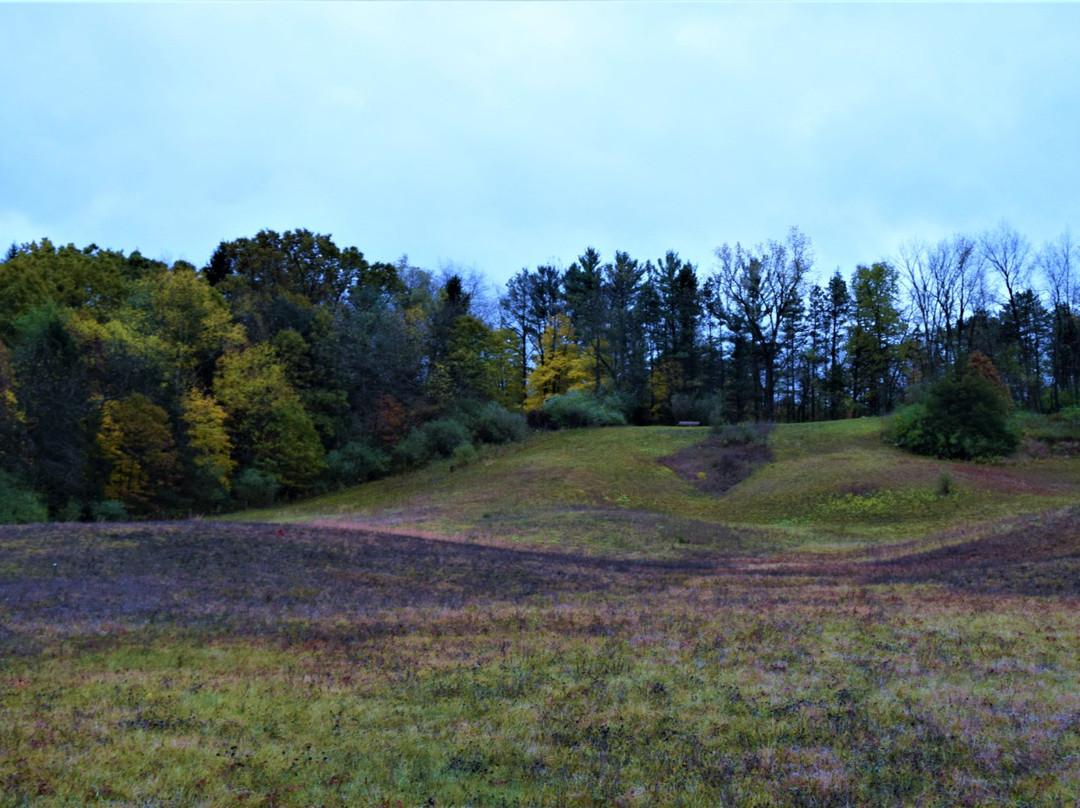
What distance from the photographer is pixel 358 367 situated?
62062 millimetres

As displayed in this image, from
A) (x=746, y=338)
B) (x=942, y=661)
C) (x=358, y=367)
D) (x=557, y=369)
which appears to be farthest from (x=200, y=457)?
(x=746, y=338)

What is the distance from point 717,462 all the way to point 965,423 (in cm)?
1497

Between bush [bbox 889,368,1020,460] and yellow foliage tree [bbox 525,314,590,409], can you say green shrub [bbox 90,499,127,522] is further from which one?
bush [bbox 889,368,1020,460]

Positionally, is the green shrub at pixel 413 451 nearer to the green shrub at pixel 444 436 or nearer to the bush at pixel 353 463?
the green shrub at pixel 444 436

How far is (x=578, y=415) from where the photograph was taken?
215 feet

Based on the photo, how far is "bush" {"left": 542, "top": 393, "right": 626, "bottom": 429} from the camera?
65500mm

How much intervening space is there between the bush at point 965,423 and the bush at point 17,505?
48.3 meters

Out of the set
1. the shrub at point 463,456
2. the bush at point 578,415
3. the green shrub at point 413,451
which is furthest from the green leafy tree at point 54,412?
the bush at point 578,415

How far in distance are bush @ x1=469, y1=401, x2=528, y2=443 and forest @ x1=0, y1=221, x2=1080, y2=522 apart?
0.52 feet

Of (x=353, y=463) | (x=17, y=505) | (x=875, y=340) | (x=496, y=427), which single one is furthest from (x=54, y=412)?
(x=875, y=340)

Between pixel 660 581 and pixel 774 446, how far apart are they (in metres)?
35.2

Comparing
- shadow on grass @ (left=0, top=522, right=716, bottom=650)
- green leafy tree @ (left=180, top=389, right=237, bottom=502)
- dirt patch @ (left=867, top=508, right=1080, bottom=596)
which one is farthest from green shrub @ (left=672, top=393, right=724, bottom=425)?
shadow on grass @ (left=0, top=522, right=716, bottom=650)

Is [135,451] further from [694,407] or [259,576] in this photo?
[694,407]

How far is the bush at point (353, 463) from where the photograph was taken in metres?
55.3
